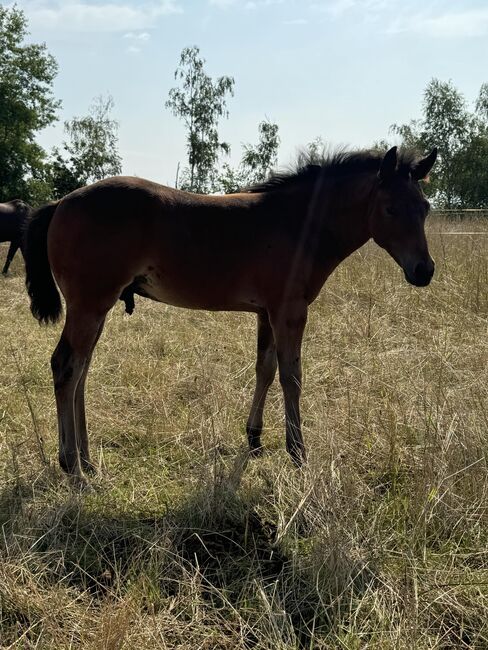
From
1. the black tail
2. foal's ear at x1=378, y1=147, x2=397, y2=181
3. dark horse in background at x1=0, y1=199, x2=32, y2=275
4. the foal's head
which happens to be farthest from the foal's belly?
dark horse in background at x1=0, y1=199, x2=32, y2=275

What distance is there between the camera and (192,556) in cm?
245

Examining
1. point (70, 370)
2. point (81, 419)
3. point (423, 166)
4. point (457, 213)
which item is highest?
point (457, 213)

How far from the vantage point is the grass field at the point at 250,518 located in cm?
196

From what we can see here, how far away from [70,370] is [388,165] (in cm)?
232

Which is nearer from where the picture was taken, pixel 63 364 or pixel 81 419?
pixel 63 364

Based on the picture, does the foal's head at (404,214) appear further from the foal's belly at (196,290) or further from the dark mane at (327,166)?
the foal's belly at (196,290)

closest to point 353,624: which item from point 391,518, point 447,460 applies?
point 391,518

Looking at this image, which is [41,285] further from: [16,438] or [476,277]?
[476,277]

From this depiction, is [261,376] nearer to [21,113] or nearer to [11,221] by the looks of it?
[11,221]

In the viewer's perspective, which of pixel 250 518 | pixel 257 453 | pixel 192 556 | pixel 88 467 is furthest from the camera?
pixel 257 453

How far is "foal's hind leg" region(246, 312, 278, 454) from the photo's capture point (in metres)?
3.74

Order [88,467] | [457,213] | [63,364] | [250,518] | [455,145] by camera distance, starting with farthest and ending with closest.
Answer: [455,145], [457,213], [88,467], [63,364], [250,518]

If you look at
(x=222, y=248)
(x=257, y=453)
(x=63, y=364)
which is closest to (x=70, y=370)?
(x=63, y=364)

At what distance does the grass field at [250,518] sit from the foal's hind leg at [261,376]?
112 mm
